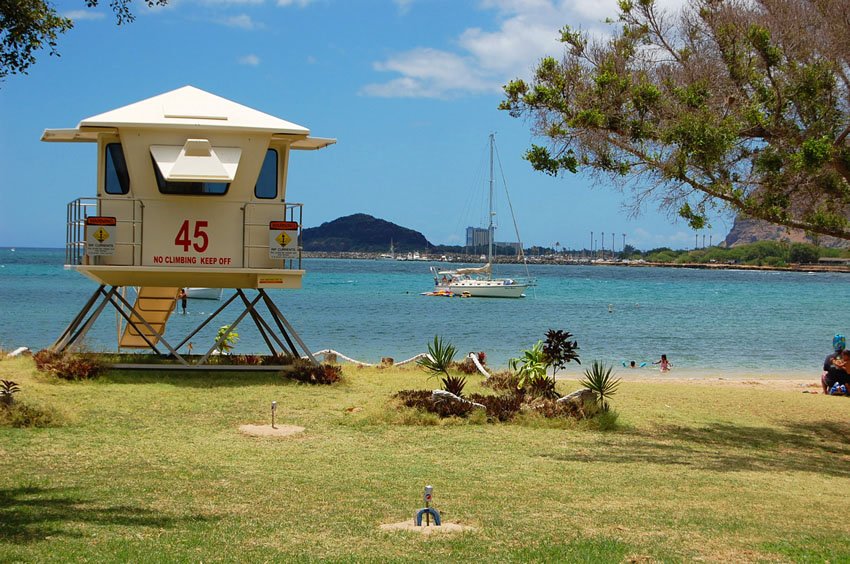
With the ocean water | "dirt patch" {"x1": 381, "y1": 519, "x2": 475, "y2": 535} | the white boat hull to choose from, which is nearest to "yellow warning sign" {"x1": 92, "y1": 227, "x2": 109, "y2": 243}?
the ocean water

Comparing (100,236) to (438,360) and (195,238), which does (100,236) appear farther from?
(438,360)

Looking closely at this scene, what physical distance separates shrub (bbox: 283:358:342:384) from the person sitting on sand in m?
11.9

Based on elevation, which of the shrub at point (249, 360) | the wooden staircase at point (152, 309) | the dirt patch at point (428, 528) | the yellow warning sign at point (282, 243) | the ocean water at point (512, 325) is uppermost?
the yellow warning sign at point (282, 243)

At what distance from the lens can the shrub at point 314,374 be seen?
757 inches

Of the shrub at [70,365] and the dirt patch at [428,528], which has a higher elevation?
the shrub at [70,365]

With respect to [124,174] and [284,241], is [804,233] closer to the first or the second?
[284,241]

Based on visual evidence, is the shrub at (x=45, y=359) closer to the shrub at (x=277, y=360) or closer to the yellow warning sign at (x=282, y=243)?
the shrub at (x=277, y=360)

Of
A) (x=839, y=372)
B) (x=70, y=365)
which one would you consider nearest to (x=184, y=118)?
(x=70, y=365)

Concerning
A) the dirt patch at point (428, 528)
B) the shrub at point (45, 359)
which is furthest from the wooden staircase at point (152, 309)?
the dirt patch at point (428, 528)

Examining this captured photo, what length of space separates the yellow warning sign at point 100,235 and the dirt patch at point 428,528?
1137 centimetres

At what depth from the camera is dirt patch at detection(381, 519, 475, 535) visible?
28.8 feet

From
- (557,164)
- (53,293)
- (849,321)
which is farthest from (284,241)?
(53,293)

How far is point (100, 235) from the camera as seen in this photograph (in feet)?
60.8

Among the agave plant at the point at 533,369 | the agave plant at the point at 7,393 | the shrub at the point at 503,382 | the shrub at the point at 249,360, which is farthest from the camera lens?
the shrub at the point at 249,360
